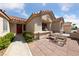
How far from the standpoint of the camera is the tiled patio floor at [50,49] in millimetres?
7094

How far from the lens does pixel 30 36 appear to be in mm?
9320

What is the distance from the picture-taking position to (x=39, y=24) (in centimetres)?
875

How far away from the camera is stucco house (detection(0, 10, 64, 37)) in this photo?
8.02 m

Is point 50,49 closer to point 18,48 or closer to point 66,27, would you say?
point 66,27

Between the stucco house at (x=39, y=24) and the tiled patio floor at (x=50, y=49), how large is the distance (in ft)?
2.38

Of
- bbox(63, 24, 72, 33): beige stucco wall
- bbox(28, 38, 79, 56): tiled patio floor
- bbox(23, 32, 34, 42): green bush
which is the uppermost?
bbox(63, 24, 72, 33): beige stucco wall

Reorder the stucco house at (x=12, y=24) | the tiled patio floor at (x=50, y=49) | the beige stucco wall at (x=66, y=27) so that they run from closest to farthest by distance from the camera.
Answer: the tiled patio floor at (x=50, y=49) → the beige stucco wall at (x=66, y=27) → the stucco house at (x=12, y=24)

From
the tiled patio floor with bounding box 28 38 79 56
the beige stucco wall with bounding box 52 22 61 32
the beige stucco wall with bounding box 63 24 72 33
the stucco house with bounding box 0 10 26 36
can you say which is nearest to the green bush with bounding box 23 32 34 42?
the tiled patio floor with bounding box 28 38 79 56

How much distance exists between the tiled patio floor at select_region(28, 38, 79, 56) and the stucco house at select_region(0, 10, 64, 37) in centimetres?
73

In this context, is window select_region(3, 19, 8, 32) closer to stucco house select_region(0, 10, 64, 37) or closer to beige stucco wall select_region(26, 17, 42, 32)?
stucco house select_region(0, 10, 64, 37)

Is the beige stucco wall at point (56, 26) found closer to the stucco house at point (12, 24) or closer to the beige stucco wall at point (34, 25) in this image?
the beige stucco wall at point (34, 25)

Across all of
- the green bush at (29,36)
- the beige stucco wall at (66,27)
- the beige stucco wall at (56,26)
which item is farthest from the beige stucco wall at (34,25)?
the beige stucco wall at (66,27)

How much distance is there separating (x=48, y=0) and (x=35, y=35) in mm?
3255

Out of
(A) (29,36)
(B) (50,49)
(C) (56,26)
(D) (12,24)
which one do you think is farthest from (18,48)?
(D) (12,24)
